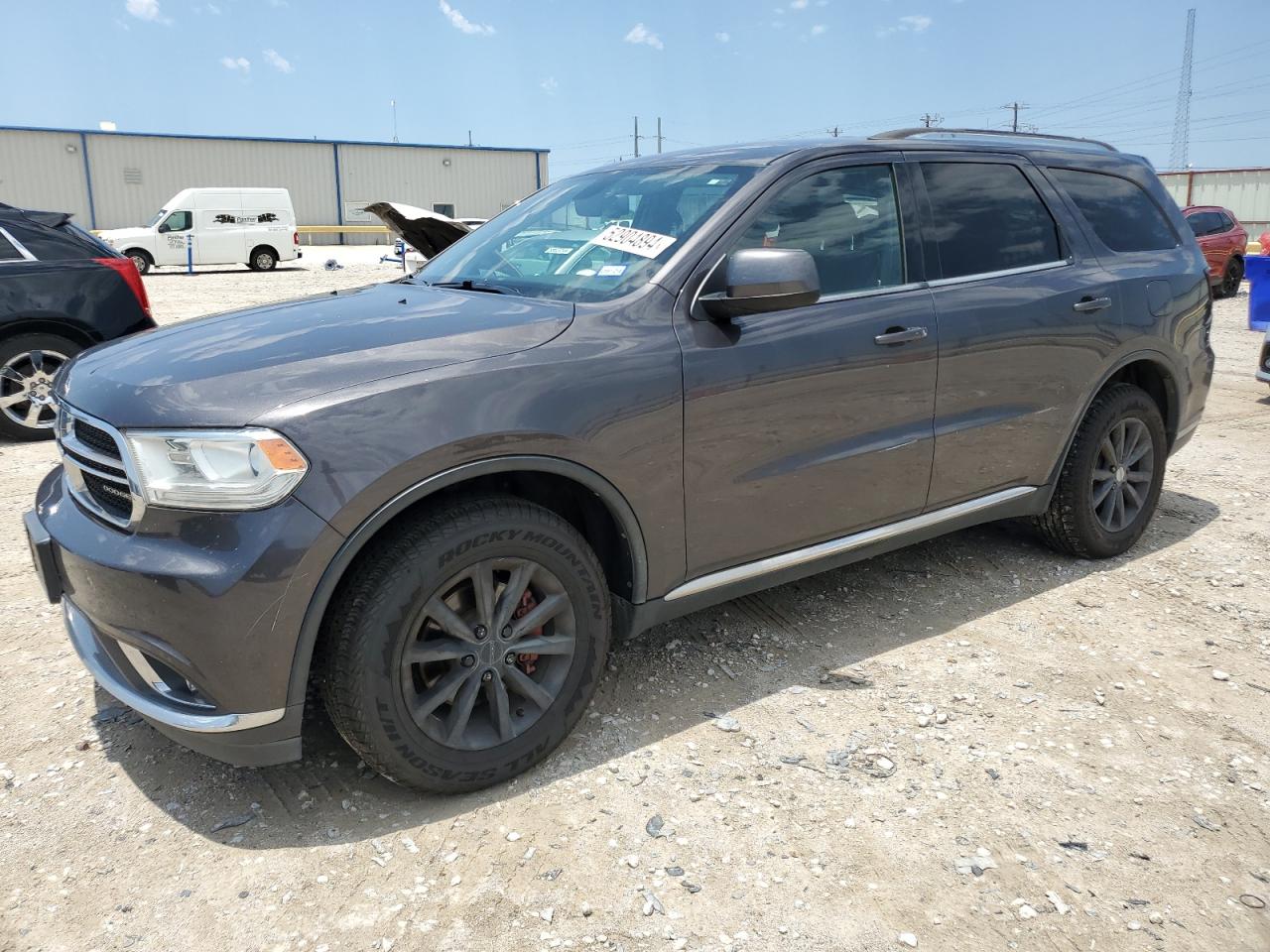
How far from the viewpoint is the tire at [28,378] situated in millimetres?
6387

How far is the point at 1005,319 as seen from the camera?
12.2 ft

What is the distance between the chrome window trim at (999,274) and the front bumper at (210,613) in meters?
2.38

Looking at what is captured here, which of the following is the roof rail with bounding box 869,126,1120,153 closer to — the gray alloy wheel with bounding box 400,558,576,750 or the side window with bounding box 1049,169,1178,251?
the side window with bounding box 1049,169,1178,251

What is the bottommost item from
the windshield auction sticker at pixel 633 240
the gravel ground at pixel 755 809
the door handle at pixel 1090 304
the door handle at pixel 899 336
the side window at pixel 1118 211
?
the gravel ground at pixel 755 809

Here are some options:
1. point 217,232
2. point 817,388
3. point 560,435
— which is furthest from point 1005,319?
point 217,232

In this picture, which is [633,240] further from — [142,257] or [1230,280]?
[142,257]

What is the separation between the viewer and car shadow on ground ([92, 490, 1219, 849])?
2691 millimetres

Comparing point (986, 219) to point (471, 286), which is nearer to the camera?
point (471, 286)

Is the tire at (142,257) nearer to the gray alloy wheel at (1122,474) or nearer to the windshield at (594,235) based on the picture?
the windshield at (594,235)

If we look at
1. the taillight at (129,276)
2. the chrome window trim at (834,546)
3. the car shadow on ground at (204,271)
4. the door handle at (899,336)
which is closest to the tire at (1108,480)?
the chrome window trim at (834,546)

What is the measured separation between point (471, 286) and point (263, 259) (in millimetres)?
25869

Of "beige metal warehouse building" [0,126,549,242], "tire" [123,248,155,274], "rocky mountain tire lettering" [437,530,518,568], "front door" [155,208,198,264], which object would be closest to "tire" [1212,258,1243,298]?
"rocky mountain tire lettering" [437,530,518,568]

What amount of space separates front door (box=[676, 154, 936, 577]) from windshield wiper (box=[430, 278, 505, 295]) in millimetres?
681

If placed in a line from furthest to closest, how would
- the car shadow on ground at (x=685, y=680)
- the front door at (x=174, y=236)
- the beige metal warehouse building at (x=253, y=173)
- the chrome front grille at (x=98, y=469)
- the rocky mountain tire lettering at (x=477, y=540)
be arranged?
the beige metal warehouse building at (x=253, y=173) < the front door at (x=174, y=236) < the car shadow on ground at (x=685, y=680) < the rocky mountain tire lettering at (x=477, y=540) < the chrome front grille at (x=98, y=469)
